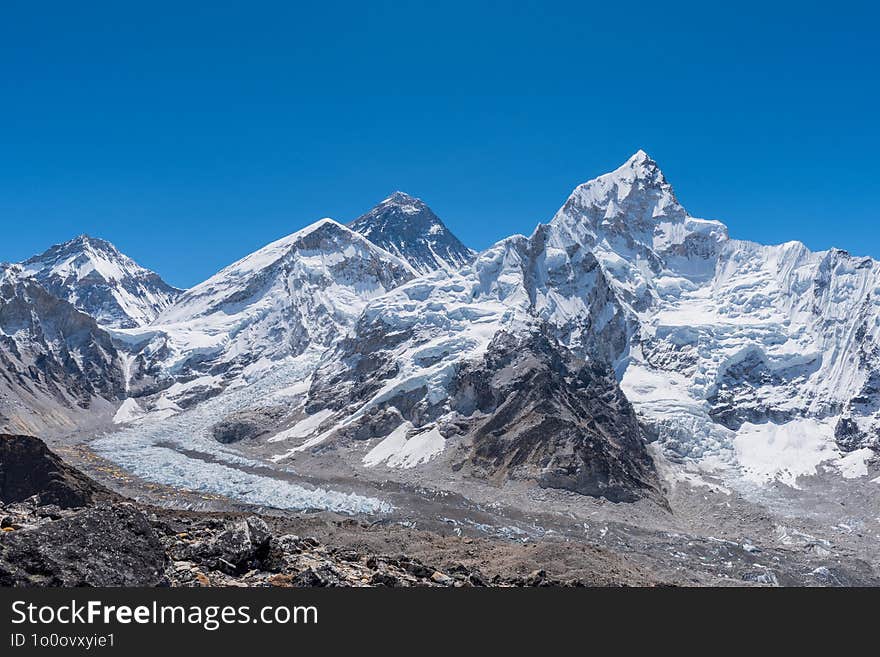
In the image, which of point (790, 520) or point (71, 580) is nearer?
point (71, 580)

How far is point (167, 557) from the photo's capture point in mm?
30969

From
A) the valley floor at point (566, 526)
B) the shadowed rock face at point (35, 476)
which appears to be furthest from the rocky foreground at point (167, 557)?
the shadowed rock face at point (35, 476)

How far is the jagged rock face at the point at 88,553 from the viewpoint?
85.1 feet

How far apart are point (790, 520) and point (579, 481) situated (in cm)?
5086

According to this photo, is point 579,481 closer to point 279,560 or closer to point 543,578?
point 543,578

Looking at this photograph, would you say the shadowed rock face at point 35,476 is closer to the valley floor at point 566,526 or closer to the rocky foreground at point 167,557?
the valley floor at point 566,526

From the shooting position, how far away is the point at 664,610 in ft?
90.0

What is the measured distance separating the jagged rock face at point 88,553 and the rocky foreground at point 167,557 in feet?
0.10

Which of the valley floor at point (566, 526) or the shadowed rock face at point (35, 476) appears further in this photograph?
the valley floor at point (566, 526)

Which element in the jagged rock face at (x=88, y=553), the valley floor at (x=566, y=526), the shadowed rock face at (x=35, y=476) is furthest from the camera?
the valley floor at (x=566, y=526)

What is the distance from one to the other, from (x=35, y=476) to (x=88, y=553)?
9196cm

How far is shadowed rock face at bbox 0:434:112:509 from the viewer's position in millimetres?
101681

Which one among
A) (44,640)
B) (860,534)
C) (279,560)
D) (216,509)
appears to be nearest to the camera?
(44,640)

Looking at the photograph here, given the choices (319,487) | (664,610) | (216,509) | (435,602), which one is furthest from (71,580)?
(319,487)
